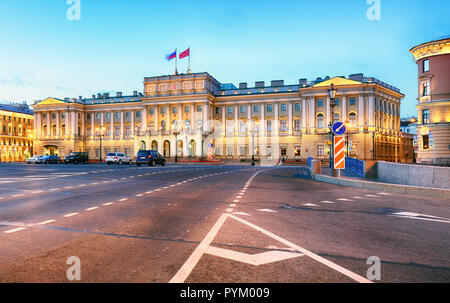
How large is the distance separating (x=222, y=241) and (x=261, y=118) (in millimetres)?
64267

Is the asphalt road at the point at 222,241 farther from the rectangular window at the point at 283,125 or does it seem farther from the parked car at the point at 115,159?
the rectangular window at the point at 283,125

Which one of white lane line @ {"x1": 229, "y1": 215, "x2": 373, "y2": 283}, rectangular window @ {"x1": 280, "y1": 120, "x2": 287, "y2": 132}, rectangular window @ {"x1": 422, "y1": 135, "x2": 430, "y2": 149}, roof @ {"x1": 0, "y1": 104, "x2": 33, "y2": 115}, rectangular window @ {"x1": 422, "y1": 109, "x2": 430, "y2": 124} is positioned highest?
roof @ {"x1": 0, "y1": 104, "x2": 33, "y2": 115}

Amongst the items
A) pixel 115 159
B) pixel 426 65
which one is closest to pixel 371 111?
pixel 426 65

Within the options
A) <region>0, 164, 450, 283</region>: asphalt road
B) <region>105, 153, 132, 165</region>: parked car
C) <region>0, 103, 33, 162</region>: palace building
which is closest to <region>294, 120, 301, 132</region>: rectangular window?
<region>105, 153, 132, 165</region>: parked car

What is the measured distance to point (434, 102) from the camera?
37375 millimetres

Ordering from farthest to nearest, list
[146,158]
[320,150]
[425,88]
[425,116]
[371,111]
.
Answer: [320,150] → [371,111] → [425,88] → [425,116] → [146,158]

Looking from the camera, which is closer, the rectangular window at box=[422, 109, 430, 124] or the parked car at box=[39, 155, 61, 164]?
the rectangular window at box=[422, 109, 430, 124]

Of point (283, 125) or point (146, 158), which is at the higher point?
point (283, 125)

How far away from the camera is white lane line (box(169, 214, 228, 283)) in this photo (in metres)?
3.52

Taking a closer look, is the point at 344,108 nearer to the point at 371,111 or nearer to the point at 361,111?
the point at 361,111

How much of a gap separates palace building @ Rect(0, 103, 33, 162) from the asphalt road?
95.7 metres

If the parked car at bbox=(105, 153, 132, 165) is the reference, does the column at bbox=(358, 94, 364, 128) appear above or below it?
above

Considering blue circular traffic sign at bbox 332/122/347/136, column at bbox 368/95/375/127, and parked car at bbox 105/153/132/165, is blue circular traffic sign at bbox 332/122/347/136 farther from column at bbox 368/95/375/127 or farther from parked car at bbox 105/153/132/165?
column at bbox 368/95/375/127
